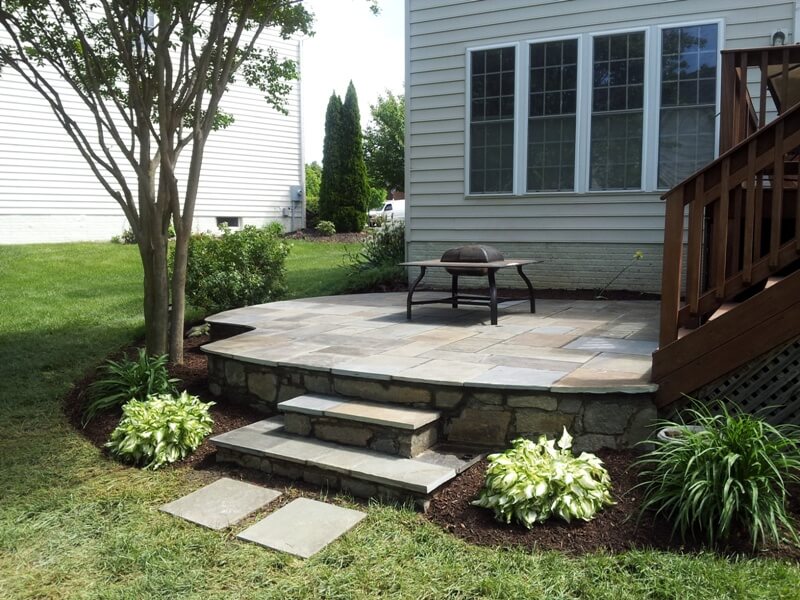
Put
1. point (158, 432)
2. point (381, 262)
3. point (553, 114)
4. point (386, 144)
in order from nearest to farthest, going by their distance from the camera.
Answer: point (158, 432) → point (553, 114) → point (381, 262) → point (386, 144)

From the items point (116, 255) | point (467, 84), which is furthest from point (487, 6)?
point (116, 255)

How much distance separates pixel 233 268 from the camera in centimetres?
673

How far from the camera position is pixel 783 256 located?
10.1 ft

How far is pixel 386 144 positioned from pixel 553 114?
2833 centimetres

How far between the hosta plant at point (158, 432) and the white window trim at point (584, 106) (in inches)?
200

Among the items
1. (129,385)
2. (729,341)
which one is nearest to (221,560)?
(129,385)

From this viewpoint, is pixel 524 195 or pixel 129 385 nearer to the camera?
pixel 129 385

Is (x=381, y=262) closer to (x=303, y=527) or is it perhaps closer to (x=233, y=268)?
(x=233, y=268)

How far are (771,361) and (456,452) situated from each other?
4.99 feet

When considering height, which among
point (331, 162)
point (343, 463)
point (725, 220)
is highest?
point (331, 162)

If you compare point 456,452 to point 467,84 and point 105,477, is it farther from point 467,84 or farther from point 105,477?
point 467,84

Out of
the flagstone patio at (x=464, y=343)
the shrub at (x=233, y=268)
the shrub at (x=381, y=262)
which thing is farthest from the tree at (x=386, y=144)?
the flagstone patio at (x=464, y=343)

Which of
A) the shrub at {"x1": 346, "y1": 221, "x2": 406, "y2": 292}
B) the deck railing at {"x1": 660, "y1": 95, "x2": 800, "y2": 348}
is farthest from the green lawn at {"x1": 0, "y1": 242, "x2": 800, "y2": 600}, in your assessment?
the shrub at {"x1": 346, "y1": 221, "x2": 406, "y2": 292}

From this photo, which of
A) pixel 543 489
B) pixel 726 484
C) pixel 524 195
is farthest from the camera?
pixel 524 195
